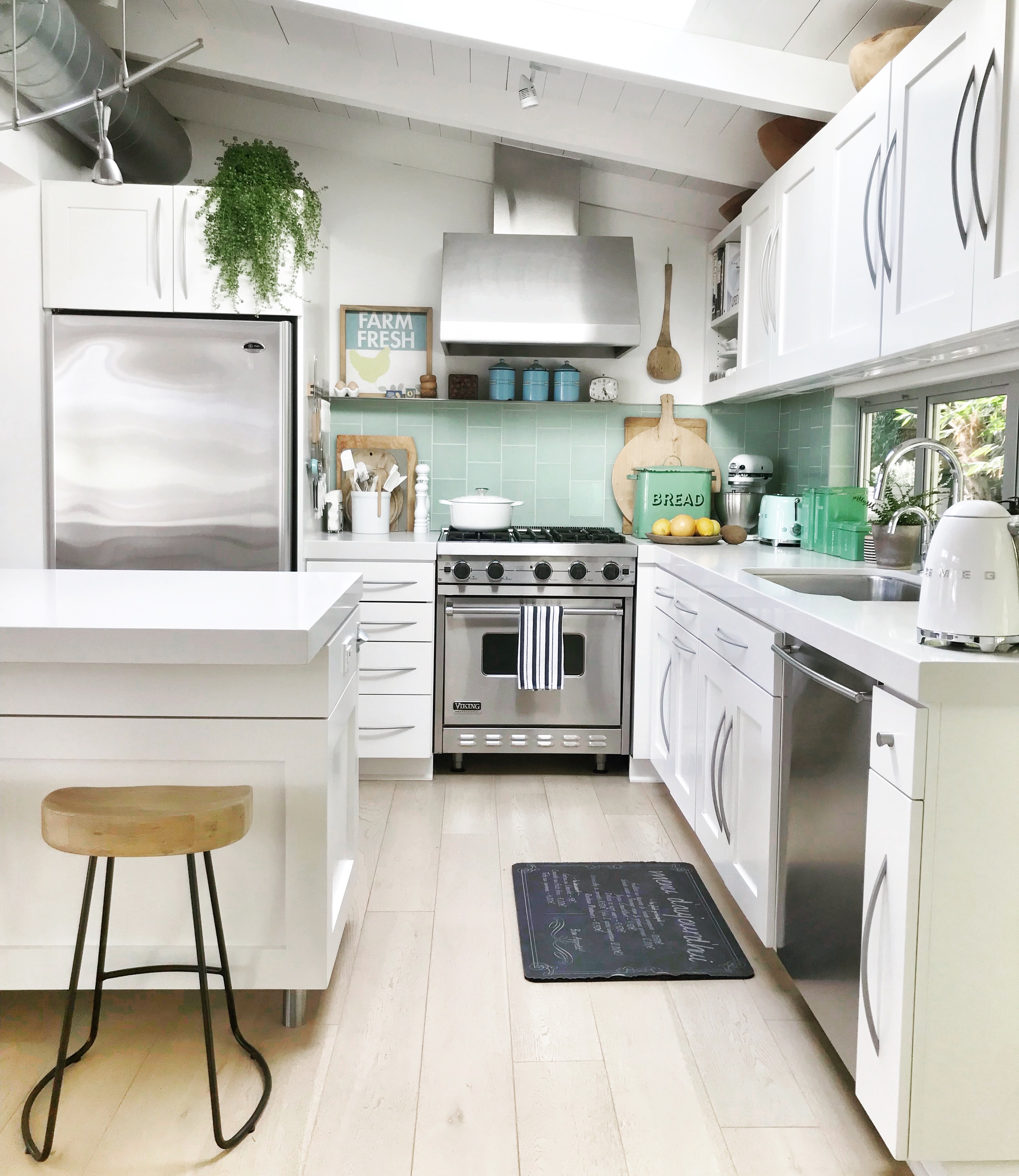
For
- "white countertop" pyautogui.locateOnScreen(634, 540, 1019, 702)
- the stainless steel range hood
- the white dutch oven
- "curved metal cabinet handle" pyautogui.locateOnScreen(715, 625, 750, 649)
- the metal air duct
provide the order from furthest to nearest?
the white dutch oven
the stainless steel range hood
the metal air duct
"curved metal cabinet handle" pyautogui.locateOnScreen(715, 625, 750, 649)
"white countertop" pyautogui.locateOnScreen(634, 540, 1019, 702)

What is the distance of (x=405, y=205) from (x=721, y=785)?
3.00 metres

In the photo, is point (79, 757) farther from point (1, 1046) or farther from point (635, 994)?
point (635, 994)

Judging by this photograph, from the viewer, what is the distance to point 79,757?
6.37 ft

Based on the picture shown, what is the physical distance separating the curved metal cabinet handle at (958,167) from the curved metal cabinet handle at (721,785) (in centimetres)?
128

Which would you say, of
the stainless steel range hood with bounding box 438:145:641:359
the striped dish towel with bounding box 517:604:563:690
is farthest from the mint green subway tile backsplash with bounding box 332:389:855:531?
the striped dish towel with bounding box 517:604:563:690

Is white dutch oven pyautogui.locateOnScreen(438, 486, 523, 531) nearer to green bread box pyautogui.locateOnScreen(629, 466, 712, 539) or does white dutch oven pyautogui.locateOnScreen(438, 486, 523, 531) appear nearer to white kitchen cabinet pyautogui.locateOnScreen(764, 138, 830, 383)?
green bread box pyautogui.locateOnScreen(629, 466, 712, 539)

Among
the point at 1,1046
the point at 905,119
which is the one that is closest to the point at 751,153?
the point at 905,119

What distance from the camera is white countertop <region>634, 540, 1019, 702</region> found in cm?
152

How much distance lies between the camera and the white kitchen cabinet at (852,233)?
8.23 feet

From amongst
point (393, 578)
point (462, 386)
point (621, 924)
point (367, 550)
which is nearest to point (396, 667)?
point (393, 578)

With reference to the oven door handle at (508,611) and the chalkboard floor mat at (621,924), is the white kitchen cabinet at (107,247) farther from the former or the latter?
the chalkboard floor mat at (621,924)

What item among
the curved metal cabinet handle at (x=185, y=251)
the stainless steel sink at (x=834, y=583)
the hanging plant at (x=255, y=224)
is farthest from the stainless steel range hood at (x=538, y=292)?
the stainless steel sink at (x=834, y=583)

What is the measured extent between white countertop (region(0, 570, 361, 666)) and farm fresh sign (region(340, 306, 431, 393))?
2305 millimetres

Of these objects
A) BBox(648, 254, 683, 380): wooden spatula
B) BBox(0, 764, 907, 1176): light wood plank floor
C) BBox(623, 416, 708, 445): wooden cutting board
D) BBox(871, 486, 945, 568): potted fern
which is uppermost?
BBox(648, 254, 683, 380): wooden spatula
